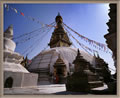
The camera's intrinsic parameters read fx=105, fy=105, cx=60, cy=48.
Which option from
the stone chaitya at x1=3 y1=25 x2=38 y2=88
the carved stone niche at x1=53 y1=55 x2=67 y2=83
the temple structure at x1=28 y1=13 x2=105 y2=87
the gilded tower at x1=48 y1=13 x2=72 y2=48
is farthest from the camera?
the gilded tower at x1=48 y1=13 x2=72 y2=48

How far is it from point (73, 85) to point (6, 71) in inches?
114

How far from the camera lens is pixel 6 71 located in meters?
3.73

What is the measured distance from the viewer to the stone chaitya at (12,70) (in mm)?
3818

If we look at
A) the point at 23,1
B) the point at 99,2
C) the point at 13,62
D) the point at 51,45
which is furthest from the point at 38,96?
the point at 51,45

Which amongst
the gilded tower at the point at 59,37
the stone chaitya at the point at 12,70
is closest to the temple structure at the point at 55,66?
the gilded tower at the point at 59,37

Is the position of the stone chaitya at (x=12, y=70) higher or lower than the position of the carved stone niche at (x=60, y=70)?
higher

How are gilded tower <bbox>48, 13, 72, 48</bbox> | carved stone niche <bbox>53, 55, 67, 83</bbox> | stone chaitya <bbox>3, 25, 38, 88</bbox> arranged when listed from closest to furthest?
stone chaitya <bbox>3, 25, 38, 88</bbox> < carved stone niche <bbox>53, 55, 67, 83</bbox> < gilded tower <bbox>48, 13, 72, 48</bbox>

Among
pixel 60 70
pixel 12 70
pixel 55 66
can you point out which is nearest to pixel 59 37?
pixel 55 66

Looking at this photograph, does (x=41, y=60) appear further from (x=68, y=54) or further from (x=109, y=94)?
(x=109, y=94)

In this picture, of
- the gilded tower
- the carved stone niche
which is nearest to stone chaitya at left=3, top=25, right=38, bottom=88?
the carved stone niche

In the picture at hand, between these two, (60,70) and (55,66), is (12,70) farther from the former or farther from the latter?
(60,70)

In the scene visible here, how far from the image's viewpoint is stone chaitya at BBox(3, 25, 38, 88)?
3.82m

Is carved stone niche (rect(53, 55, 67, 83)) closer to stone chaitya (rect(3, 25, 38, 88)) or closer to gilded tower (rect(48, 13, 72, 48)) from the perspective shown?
stone chaitya (rect(3, 25, 38, 88))

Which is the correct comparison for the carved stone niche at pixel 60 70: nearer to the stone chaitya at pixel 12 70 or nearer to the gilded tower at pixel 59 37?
the stone chaitya at pixel 12 70
